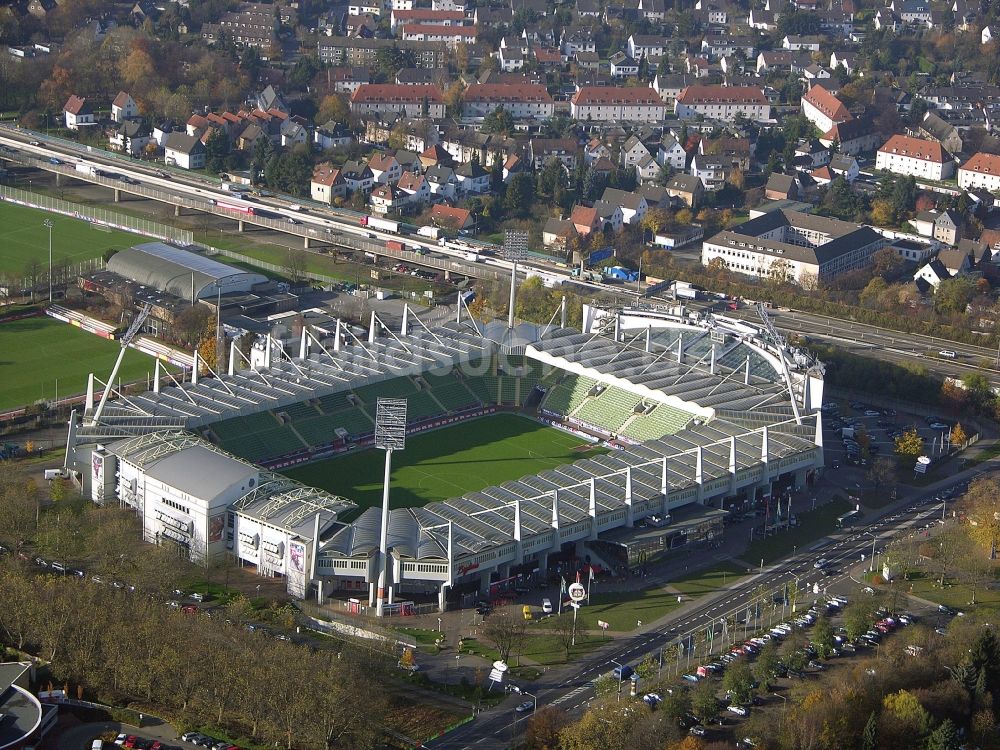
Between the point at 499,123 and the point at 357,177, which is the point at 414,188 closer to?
the point at 357,177

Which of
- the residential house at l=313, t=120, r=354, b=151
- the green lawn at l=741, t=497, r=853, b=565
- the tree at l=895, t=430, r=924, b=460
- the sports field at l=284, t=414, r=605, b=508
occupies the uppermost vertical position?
the residential house at l=313, t=120, r=354, b=151

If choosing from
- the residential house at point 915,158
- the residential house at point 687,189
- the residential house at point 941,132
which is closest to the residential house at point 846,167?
the residential house at point 915,158

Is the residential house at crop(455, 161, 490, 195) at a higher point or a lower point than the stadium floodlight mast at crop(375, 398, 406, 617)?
higher

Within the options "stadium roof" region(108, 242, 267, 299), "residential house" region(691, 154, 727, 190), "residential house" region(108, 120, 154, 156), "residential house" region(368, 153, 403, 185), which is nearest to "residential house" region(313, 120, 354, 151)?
"residential house" region(368, 153, 403, 185)

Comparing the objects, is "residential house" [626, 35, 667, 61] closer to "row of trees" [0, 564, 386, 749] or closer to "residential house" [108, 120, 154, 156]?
"residential house" [108, 120, 154, 156]

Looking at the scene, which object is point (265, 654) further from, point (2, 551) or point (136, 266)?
point (136, 266)

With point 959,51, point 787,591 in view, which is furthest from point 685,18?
point 787,591

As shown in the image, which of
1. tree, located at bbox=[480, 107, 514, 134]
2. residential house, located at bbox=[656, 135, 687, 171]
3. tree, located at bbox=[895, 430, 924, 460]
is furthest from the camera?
tree, located at bbox=[480, 107, 514, 134]

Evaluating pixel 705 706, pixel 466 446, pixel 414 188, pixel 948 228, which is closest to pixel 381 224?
pixel 414 188
